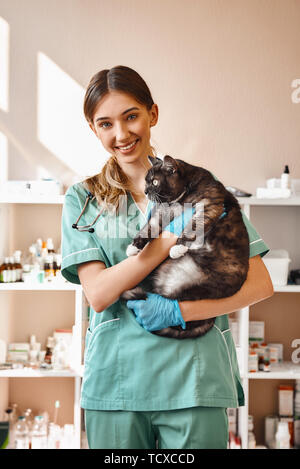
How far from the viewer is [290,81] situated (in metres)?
2.23

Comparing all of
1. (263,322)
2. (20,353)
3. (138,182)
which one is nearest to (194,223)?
(138,182)

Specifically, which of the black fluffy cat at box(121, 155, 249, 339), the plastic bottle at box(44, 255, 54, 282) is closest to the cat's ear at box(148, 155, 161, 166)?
the black fluffy cat at box(121, 155, 249, 339)

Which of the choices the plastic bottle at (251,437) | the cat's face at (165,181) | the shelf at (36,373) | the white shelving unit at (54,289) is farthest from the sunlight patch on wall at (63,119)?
the plastic bottle at (251,437)

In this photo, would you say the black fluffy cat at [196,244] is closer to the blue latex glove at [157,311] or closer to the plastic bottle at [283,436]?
the blue latex glove at [157,311]

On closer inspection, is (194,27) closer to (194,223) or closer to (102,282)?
(194,223)

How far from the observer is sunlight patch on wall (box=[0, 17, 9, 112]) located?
7.39 feet

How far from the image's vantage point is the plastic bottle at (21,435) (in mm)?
2200

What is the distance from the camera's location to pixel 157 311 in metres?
1.16

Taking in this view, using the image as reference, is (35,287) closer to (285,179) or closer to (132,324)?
Answer: (132,324)

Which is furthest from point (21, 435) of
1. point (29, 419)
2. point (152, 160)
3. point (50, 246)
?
point (152, 160)

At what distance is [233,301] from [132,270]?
10.8 inches

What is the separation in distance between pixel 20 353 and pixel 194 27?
1.81 metres

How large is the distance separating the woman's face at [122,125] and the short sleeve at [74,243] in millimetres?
165

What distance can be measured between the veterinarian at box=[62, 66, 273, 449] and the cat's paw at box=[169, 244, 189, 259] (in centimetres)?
4
